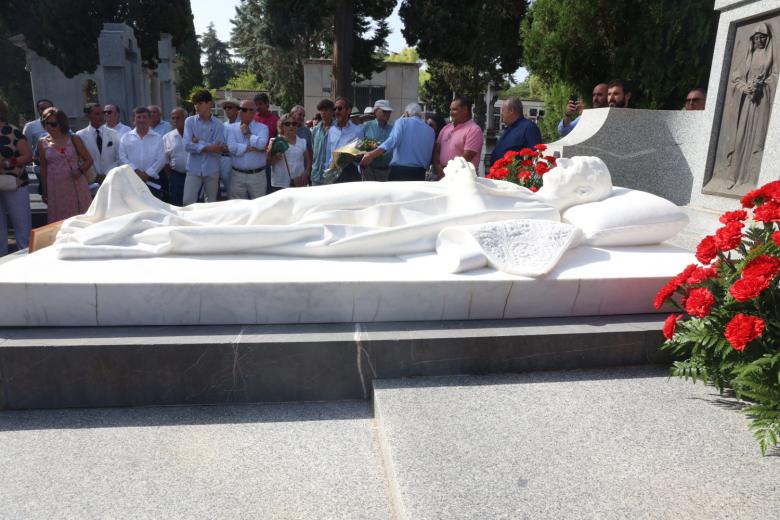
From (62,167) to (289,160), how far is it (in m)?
2.09

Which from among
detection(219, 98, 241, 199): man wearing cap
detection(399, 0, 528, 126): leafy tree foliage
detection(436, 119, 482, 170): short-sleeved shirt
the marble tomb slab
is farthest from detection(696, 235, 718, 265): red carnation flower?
detection(399, 0, 528, 126): leafy tree foliage

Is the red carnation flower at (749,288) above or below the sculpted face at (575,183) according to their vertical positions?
below

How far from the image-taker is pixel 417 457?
1.87m

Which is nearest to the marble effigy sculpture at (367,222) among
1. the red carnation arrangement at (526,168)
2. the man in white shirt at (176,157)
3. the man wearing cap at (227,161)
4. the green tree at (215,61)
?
the red carnation arrangement at (526,168)

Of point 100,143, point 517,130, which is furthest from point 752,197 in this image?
point 100,143

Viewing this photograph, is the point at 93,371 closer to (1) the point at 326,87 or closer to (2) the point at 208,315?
(2) the point at 208,315

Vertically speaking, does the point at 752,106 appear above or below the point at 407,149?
above

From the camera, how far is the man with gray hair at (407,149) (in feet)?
17.1

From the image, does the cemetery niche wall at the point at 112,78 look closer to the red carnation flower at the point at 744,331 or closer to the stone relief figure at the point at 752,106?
the stone relief figure at the point at 752,106

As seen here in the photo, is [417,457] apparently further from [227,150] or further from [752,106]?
[752,106]

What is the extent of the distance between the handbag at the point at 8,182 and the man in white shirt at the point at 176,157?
1414mm

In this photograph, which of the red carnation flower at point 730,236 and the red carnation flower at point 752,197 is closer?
the red carnation flower at point 730,236

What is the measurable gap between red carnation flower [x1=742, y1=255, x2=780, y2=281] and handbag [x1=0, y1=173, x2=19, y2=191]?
550 centimetres

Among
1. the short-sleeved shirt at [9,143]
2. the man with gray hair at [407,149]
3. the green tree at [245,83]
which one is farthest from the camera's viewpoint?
the green tree at [245,83]
